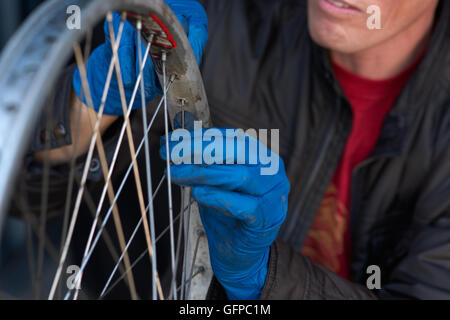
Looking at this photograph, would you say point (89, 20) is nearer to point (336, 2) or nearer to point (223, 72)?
point (336, 2)

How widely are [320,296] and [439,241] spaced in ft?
0.86

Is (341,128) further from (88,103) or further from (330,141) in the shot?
(88,103)

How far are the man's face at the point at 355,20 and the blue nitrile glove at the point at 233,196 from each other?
360 mm

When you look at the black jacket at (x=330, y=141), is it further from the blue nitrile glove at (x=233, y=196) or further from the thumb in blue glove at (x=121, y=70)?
the thumb in blue glove at (x=121, y=70)

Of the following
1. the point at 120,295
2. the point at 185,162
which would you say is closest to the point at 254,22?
the point at 185,162

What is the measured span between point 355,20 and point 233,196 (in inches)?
19.2

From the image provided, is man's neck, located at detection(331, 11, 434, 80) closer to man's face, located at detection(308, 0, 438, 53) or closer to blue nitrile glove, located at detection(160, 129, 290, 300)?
man's face, located at detection(308, 0, 438, 53)

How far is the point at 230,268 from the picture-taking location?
29.1 inches

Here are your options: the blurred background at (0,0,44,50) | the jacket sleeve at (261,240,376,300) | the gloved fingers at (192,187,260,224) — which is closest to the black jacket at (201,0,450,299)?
the jacket sleeve at (261,240,376,300)

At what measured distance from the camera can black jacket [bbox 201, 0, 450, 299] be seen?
85 cm

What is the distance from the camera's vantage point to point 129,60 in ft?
2.44

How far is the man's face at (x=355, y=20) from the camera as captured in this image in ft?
2.77

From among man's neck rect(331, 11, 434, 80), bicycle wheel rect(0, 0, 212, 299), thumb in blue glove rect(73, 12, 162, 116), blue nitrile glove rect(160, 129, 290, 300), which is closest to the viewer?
bicycle wheel rect(0, 0, 212, 299)

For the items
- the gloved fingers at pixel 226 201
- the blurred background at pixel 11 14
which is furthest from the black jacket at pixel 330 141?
the blurred background at pixel 11 14
